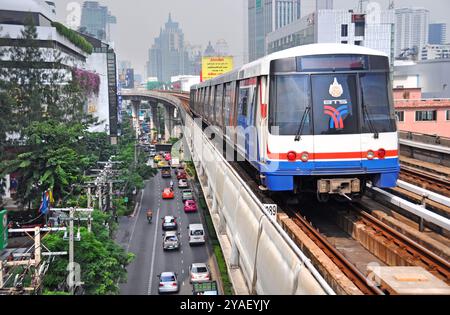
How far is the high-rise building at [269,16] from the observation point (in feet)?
396

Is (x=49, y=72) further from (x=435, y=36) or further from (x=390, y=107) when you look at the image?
(x=435, y=36)

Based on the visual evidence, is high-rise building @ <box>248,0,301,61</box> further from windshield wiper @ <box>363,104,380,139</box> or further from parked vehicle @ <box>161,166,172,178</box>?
windshield wiper @ <box>363,104,380,139</box>

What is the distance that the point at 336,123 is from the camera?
725 cm

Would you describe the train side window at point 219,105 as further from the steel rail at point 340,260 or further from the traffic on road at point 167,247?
the steel rail at point 340,260

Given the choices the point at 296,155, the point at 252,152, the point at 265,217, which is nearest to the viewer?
the point at 265,217

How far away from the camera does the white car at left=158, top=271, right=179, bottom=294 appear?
1744 centimetres

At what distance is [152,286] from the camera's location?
1833 centimetres

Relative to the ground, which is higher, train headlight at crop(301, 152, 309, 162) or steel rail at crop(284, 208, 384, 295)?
train headlight at crop(301, 152, 309, 162)

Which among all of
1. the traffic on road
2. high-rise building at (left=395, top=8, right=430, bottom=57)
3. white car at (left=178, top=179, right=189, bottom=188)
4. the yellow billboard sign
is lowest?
the traffic on road

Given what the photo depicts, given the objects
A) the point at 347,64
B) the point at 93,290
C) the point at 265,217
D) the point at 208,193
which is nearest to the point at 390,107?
the point at 347,64

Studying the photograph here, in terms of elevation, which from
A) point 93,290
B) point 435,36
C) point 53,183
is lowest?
point 93,290

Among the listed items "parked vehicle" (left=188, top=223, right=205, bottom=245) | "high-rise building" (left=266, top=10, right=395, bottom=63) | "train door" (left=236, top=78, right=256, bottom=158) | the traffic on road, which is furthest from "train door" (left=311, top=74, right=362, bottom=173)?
"high-rise building" (left=266, top=10, right=395, bottom=63)

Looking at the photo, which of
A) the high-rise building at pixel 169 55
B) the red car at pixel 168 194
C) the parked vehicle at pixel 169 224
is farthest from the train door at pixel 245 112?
the high-rise building at pixel 169 55

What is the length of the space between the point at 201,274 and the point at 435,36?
151 meters
